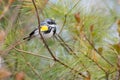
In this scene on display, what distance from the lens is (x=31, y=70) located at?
3.81ft

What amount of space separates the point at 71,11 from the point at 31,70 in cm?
23

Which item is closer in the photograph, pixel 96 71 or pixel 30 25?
pixel 96 71

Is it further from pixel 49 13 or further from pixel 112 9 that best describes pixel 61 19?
pixel 112 9

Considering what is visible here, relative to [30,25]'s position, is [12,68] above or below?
below

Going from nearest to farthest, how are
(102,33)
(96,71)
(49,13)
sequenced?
(96,71) → (102,33) → (49,13)

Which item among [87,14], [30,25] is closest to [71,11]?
[87,14]

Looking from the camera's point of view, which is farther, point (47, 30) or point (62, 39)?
point (47, 30)

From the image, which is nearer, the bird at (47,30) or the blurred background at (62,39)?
the blurred background at (62,39)

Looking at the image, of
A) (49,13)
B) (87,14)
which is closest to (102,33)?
(87,14)

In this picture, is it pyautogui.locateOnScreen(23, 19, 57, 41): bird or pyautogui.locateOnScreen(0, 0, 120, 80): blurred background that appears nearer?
pyautogui.locateOnScreen(0, 0, 120, 80): blurred background

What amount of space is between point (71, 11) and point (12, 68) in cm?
28

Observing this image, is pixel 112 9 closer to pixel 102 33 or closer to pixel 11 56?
pixel 102 33

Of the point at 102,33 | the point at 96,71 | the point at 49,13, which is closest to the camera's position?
the point at 96,71

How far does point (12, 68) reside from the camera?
1209 mm
